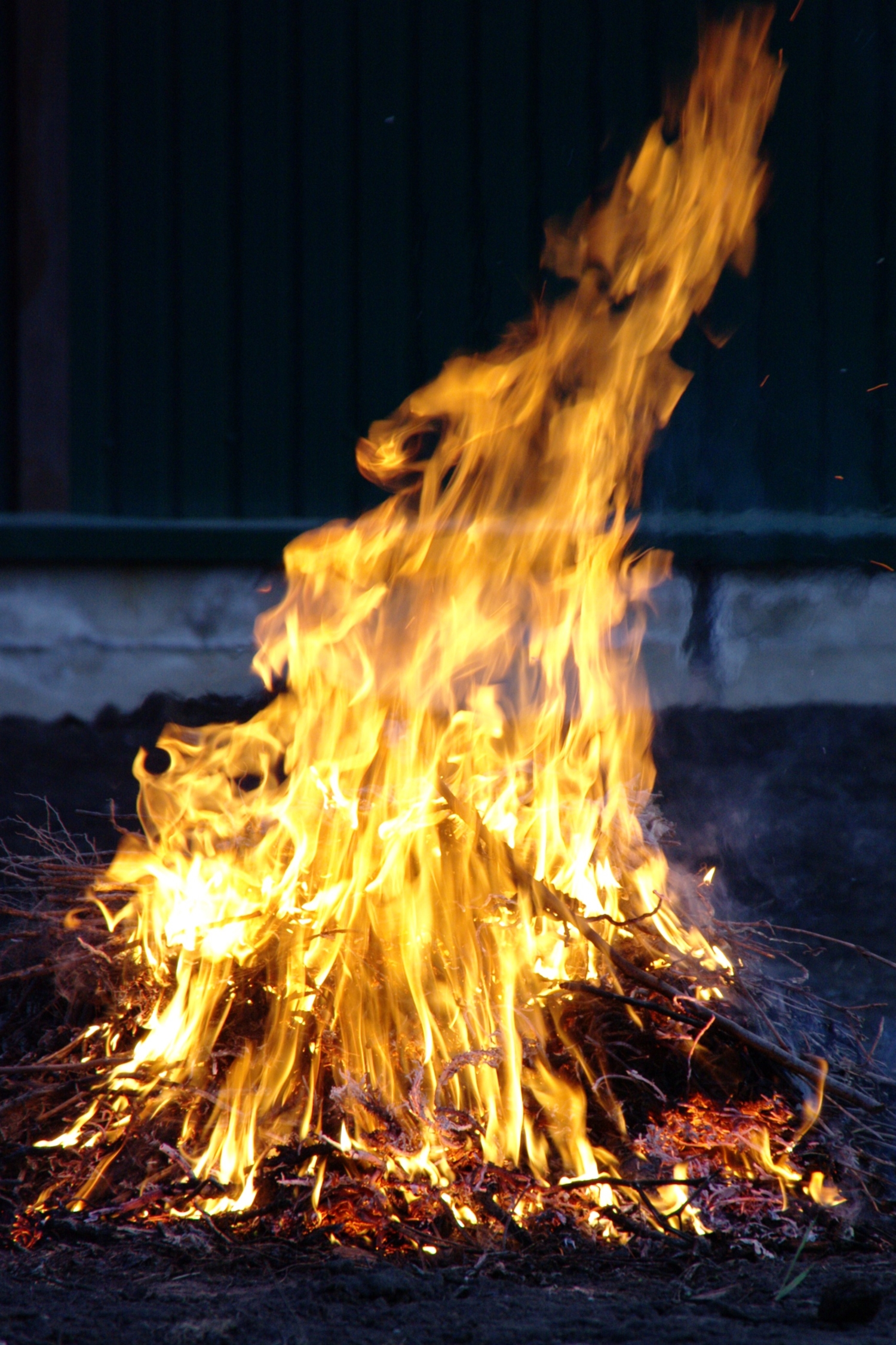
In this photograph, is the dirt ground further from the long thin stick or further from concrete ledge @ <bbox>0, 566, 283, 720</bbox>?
concrete ledge @ <bbox>0, 566, 283, 720</bbox>

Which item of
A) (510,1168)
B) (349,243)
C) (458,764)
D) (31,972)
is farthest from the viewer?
(349,243)

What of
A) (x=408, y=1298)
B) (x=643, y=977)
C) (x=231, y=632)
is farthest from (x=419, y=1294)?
(x=231, y=632)

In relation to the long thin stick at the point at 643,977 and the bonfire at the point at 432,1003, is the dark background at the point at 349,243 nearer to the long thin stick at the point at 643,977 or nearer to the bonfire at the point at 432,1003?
the bonfire at the point at 432,1003

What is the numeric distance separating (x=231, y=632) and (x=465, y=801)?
187 cm

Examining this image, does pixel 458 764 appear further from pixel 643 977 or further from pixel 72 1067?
pixel 72 1067

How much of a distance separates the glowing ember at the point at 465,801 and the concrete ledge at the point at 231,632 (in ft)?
0.54

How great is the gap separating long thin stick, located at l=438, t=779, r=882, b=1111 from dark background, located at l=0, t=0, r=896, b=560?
2.08 meters

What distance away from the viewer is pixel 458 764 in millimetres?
3781

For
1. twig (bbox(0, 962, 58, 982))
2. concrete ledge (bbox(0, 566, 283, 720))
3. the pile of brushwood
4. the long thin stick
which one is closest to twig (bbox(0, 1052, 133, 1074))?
the pile of brushwood

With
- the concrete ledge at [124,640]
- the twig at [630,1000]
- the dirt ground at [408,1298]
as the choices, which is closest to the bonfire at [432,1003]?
the twig at [630,1000]

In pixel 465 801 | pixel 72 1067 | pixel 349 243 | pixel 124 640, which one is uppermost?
pixel 349 243

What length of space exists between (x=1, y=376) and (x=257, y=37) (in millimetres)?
1770

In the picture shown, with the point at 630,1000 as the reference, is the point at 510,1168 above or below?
below

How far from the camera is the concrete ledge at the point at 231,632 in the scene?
5.10 metres
